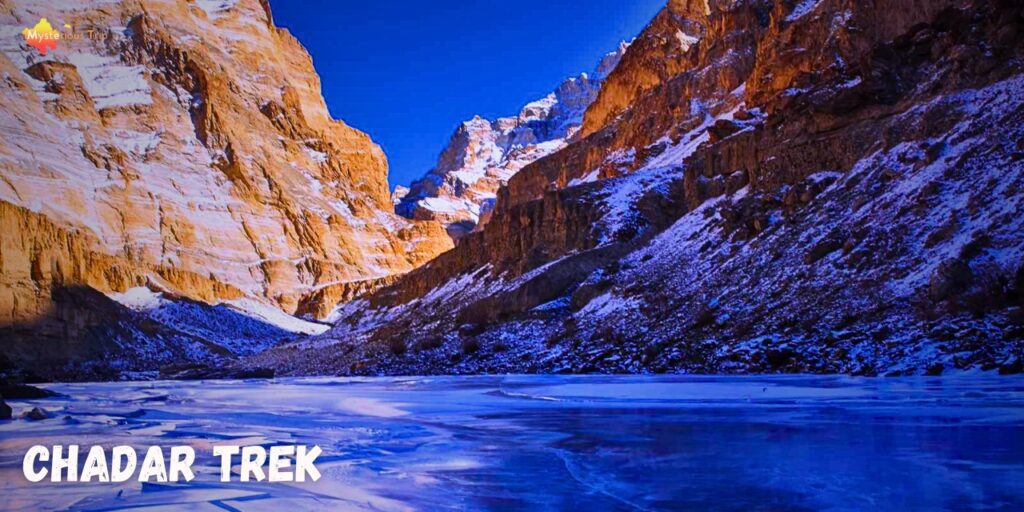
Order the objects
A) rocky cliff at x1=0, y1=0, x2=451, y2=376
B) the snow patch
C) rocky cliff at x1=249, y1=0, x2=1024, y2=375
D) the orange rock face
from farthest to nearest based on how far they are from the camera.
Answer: the snow patch < the orange rock face < rocky cliff at x1=0, y1=0, x2=451, y2=376 < rocky cliff at x1=249, y1=0, x2=1024, y2=375

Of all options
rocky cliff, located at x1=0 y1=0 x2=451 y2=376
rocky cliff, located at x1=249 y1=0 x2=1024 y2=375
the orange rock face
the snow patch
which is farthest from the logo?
rocky cliff, located at x1=249 y1=0 x2=1024 y2=375

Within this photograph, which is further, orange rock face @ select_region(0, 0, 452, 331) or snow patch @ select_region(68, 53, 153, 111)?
snow patch @ select_region(68, 53, 153, 111)

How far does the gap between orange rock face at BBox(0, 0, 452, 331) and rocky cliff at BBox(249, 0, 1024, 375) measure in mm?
45425

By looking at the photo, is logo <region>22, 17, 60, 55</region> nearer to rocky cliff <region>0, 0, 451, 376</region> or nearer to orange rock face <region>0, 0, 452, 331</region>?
rocky cliff <region>0, 0, 451, 376</region>

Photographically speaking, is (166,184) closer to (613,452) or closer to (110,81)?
(110,81)

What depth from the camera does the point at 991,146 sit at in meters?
27.7

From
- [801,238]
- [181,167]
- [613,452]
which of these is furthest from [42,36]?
[613,452]

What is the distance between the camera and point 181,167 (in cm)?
12262

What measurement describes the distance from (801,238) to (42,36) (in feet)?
467

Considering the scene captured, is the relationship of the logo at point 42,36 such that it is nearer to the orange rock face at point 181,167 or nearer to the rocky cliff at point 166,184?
the rocky cliff at point 166,184

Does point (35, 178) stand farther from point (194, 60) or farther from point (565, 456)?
point (565, 456)

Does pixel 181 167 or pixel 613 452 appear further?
pixel 181 167

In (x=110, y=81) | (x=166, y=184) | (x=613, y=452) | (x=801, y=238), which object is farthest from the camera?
(x=110, y=81)

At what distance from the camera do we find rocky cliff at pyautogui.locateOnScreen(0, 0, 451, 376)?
70.6 meters
